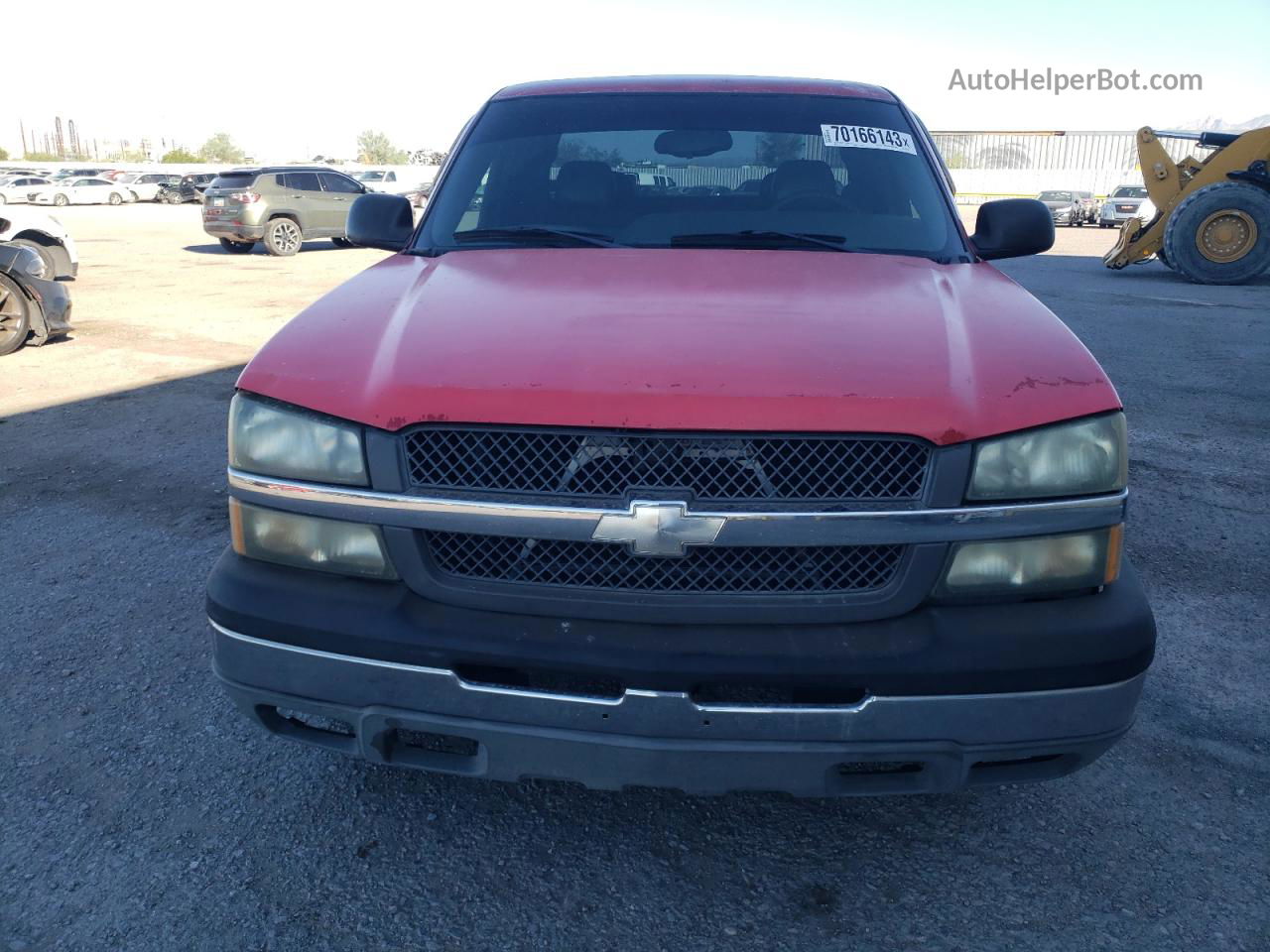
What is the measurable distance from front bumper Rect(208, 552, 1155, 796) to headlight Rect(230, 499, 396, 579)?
0.05 meters

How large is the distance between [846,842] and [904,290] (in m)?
1.36

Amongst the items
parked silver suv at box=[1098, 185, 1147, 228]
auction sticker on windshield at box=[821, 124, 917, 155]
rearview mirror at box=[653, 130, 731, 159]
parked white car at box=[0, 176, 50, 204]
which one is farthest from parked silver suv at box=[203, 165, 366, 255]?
parked white car at box=[0, 176, 50, 204]

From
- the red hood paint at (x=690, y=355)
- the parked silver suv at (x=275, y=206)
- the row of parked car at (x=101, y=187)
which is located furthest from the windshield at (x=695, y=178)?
the row of parked car at (x=101, y=187)

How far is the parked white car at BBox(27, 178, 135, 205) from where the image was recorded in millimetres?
42625

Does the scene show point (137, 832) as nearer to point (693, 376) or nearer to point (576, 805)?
point (576, 805)

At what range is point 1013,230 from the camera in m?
3.23

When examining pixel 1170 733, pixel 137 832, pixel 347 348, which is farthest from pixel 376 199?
pixel 1170 733

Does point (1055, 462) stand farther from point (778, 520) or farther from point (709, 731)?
point (709, 731)

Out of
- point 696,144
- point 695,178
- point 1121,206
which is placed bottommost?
point 1121,206

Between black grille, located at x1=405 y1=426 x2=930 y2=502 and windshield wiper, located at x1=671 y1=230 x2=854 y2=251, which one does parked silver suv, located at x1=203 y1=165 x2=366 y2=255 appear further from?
black grille, located at x1=405 y1=426 x2=930 y2=502

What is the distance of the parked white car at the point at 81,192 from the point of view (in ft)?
140

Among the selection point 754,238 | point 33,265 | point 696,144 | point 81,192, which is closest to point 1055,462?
point 754,238

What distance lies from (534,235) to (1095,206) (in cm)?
3550

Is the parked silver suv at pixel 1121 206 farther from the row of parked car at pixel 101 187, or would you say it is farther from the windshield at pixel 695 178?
the row of parked car at pixel 101 187
